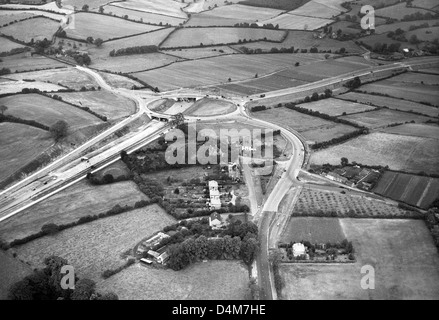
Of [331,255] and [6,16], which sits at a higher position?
→ [6,16]

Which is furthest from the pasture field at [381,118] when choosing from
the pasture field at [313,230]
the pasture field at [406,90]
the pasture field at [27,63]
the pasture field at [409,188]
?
the pasture field at [27,63]

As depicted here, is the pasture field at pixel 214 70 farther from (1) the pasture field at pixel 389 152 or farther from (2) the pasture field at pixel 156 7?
(2) the pasture field at pixel 156 7

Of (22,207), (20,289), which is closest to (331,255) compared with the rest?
(20,289)

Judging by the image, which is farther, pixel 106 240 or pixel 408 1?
pixel 408 1

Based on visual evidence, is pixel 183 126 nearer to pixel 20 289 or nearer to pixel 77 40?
pixel 20 289

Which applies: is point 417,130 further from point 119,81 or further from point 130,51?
point 130,51

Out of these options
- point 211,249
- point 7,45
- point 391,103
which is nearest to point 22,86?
Result: point 7,45
